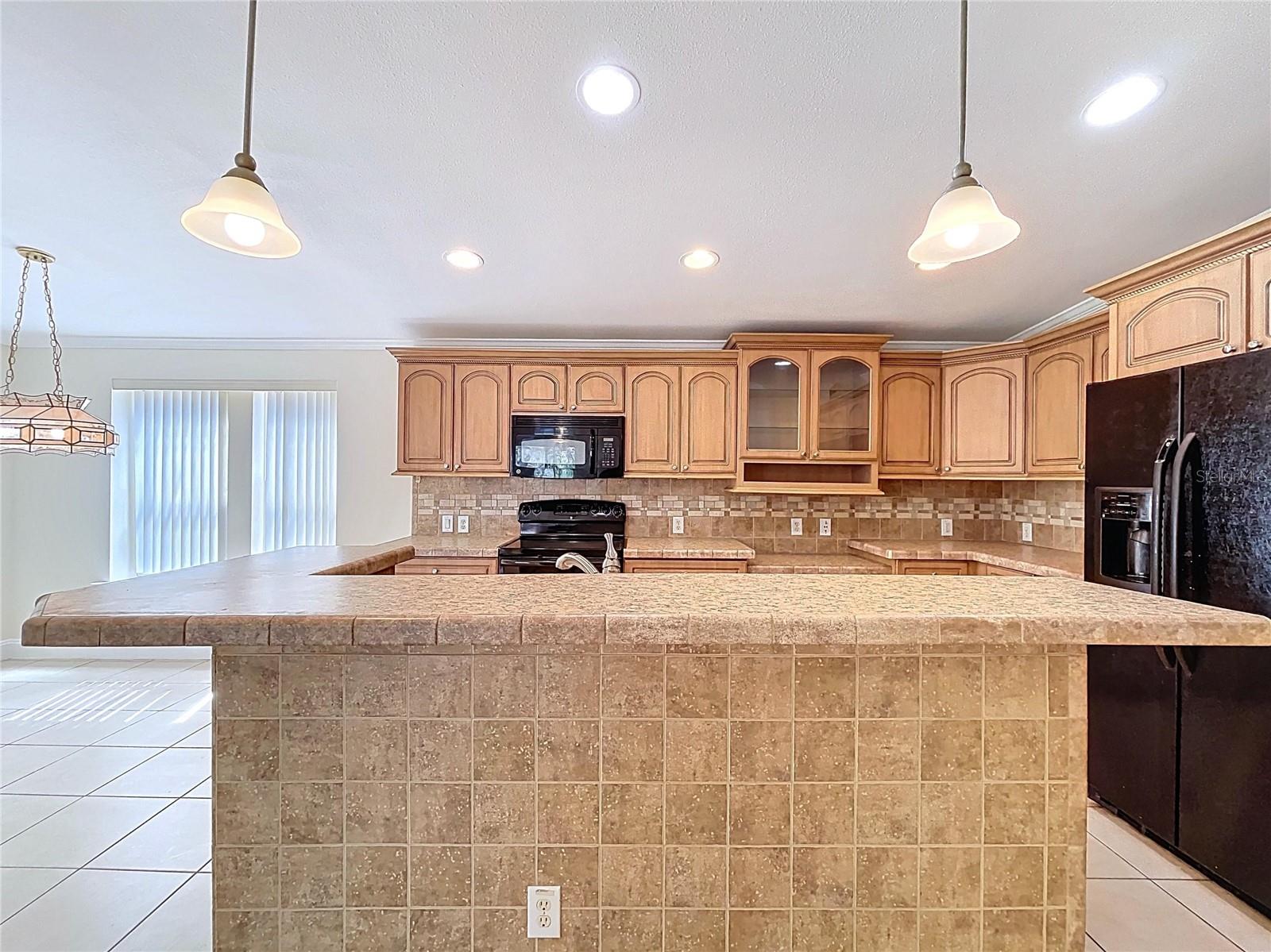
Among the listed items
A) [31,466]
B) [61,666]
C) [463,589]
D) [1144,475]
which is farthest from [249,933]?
[31,466]

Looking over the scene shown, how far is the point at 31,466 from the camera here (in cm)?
427

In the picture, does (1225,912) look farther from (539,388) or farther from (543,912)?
(539,388)

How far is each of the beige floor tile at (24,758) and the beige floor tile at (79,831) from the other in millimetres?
559

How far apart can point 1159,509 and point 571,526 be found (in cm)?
299

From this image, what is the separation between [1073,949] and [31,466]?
6.38 m

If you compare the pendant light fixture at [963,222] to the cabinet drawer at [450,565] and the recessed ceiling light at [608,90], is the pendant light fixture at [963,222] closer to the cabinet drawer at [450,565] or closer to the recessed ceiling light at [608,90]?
the recessed ceiling light at [608,90]

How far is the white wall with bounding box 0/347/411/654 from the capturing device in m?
4.27

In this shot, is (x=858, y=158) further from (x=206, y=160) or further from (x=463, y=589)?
(x=206, y=160)

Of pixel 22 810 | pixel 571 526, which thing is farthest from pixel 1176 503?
pixel 22 810

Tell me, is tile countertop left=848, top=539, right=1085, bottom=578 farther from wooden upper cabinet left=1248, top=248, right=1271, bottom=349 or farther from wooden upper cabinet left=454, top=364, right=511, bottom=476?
wooden upper cabinet left=454, top=364, right=511, bottom=476

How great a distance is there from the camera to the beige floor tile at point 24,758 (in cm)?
265

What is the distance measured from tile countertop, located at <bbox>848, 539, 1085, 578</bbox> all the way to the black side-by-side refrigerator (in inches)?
24.5

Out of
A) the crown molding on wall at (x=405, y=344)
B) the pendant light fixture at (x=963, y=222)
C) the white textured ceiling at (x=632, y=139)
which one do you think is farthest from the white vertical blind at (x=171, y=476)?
the pendant light fixture at (x=963, y=222)

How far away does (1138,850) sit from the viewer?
6.84 feet
